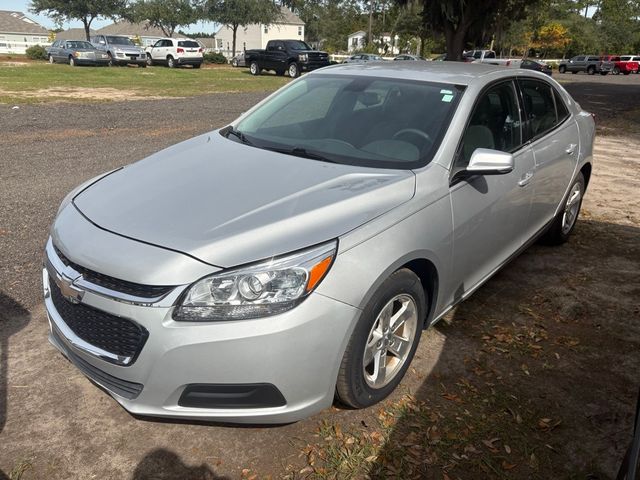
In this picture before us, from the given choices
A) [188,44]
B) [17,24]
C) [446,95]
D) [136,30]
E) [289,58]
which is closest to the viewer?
[446,95]

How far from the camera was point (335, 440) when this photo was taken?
8.66 feet

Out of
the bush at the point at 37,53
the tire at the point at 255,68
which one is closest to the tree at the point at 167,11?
the bush at the point at 37,53

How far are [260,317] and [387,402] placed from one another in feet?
3.75

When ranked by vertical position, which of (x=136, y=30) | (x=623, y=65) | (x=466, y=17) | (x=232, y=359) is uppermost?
(x=136, y=30)

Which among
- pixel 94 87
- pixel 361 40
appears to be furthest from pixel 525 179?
pixel 361 40

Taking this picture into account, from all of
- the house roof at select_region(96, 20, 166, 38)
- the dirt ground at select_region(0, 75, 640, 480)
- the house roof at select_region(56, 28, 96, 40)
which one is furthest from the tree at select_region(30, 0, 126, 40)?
the dirt ground at select_region(0, 75, 640, 480)

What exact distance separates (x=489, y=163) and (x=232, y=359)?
1.82 m

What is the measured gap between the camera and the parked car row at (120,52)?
29969mm

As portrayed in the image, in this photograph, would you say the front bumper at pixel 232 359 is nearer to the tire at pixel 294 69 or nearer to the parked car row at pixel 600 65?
the tire at pixel 294 69

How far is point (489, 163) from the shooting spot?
118 inches

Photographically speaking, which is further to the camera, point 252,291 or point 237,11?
point 237,11

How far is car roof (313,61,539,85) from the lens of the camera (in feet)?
11.8

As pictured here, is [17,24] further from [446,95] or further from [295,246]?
[295,246]

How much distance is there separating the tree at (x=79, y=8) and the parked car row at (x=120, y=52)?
65.3ft
